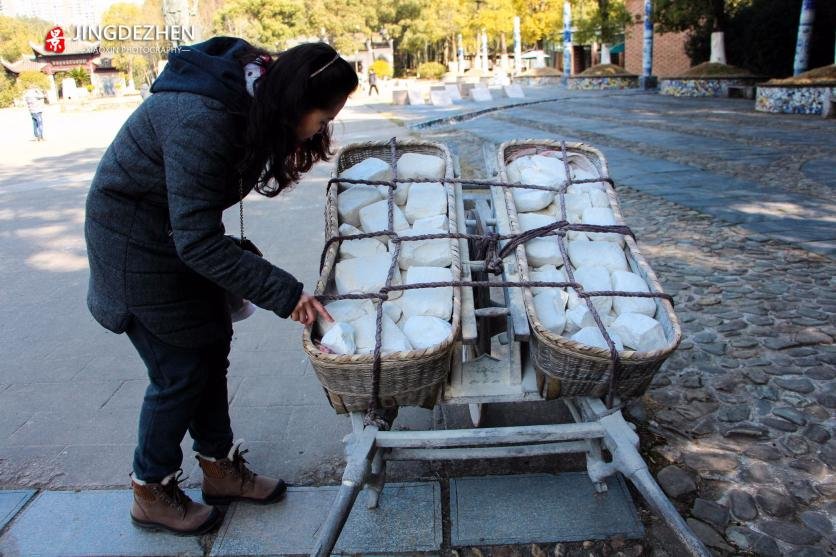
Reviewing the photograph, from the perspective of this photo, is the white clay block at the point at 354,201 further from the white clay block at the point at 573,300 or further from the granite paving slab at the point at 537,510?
the granite paving slab at the point at 537,510

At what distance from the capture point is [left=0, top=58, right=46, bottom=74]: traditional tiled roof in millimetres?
54875

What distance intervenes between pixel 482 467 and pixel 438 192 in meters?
1.21

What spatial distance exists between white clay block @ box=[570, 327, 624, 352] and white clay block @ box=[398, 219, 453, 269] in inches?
23.9

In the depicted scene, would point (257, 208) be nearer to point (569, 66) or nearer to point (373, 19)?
point (569, 66)

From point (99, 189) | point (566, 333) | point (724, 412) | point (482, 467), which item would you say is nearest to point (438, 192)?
point (566, 333)

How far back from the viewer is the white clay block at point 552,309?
2.26 m

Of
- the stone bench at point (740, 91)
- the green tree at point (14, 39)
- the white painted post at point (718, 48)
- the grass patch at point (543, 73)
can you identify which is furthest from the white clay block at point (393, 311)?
the green tree at point (14, 39)

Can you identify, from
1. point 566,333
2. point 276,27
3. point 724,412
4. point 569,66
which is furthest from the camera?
point 276,27

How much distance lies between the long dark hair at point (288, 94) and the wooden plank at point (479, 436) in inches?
37.2

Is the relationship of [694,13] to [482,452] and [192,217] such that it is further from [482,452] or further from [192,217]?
[192,217]

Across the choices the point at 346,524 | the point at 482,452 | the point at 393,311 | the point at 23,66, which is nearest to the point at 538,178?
the point at 393,311

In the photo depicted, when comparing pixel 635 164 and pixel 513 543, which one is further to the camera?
pixel 635 164

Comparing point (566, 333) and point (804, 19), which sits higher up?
point (804, 19)

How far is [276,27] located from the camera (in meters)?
46.3
